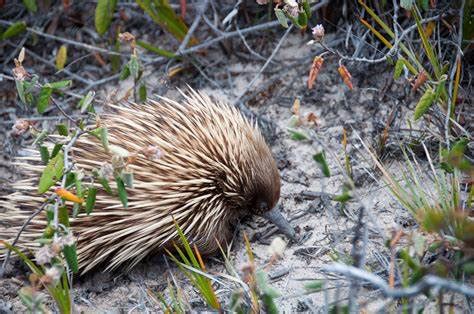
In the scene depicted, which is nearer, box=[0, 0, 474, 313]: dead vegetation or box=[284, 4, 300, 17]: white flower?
box=[0, 0, 474, 313]: dead vegetation

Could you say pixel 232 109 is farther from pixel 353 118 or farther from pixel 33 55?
pixel 33 55

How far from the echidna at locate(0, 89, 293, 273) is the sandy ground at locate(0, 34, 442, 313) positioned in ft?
0.45

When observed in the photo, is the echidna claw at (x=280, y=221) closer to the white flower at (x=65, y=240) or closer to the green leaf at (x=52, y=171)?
the green leaf at (x=52, y=171)

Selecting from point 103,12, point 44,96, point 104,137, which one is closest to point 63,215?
point 104,137

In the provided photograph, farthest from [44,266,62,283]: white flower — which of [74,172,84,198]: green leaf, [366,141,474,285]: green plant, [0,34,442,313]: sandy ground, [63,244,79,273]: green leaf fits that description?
[366,141,474,285]: green plant

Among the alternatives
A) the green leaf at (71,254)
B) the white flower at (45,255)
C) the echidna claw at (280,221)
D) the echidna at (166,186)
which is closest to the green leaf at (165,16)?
the echidna at (166,186)

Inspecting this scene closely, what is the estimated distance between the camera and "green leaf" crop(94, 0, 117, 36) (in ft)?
13.7

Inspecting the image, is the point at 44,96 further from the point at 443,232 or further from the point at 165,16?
the point at 443,232

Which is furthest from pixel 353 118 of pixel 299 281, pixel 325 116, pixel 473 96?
pixel 299 281

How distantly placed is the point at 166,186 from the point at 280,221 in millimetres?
614

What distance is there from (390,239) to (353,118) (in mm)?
1840

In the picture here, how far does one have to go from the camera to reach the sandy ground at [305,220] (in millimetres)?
3168

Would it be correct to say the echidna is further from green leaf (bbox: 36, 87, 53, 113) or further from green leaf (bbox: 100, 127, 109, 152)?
green leaf (bbox: 100, 127, 109, 152)

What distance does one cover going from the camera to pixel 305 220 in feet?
11.7
